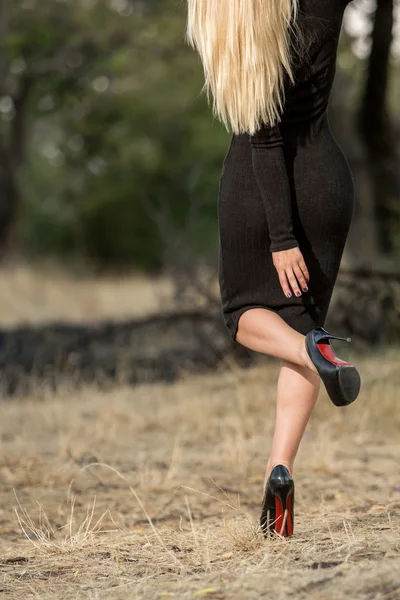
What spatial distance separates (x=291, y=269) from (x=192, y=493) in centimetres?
173

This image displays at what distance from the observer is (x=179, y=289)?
7.82 meters

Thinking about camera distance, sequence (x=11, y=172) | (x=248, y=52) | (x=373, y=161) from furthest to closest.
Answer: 1. (x=11, y=172)
2. (x=373, y=161)
3. (x=248, y=52)

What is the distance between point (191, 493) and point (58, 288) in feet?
36.0

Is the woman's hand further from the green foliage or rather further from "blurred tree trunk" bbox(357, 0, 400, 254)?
the green foliage

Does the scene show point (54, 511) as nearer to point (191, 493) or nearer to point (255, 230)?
point (191, 493)

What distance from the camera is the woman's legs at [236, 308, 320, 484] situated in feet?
10.3

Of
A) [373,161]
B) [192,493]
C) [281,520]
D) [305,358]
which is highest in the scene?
[305,358]

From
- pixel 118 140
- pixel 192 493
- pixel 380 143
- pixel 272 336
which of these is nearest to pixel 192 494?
pixel 192 493

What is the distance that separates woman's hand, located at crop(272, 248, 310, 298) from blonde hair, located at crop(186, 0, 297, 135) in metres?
0.41

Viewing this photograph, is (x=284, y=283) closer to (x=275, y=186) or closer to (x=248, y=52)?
(x=275, y=186)

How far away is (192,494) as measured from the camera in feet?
14.6

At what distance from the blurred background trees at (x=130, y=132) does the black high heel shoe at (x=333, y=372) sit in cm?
473

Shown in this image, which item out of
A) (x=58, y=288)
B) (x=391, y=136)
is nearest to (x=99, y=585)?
(x=391, y=136)

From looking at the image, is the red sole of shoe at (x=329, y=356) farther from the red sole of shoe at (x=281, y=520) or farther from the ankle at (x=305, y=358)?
the red sole of shoe at (x=281, y=520)
